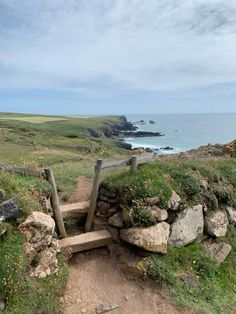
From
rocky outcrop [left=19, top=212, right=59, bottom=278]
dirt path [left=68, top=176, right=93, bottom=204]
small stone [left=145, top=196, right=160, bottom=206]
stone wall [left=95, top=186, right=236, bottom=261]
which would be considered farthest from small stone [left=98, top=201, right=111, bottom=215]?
rocky outcrop [left=19, top=212, right=59, bottom=278]

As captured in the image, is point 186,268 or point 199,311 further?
point 186,268

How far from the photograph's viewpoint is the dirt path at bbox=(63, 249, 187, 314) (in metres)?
8.46

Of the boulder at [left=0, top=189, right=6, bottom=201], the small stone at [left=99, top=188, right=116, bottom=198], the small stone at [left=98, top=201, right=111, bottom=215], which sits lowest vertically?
the small stone at [left=98, top=201, right=111, bottom=215]

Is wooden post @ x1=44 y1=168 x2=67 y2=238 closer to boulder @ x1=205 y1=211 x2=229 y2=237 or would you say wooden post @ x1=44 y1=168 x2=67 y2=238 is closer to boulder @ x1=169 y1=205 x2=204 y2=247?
boulder @ x1=169 y1=205 x2=204 y2=247

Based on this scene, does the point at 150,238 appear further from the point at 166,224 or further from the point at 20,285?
the point at 20,285

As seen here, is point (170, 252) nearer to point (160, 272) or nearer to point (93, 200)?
point (160, 272)

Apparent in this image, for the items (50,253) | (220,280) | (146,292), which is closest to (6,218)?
(50,253)

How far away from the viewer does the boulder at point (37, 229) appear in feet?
26.9

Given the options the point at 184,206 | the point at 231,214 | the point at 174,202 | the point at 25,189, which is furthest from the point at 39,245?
the point at 231,214

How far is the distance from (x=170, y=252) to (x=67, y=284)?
3.07 metres

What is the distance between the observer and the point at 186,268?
9836 mm

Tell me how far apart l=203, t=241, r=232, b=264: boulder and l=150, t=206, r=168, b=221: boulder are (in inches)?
71.3

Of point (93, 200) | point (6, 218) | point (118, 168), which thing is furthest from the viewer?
point (118, 168)

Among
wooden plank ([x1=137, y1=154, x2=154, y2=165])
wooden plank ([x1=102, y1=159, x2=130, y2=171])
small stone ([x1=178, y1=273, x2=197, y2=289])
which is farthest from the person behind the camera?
wooden plank ([x1=137, y1=154, x2=154, y2=165])
